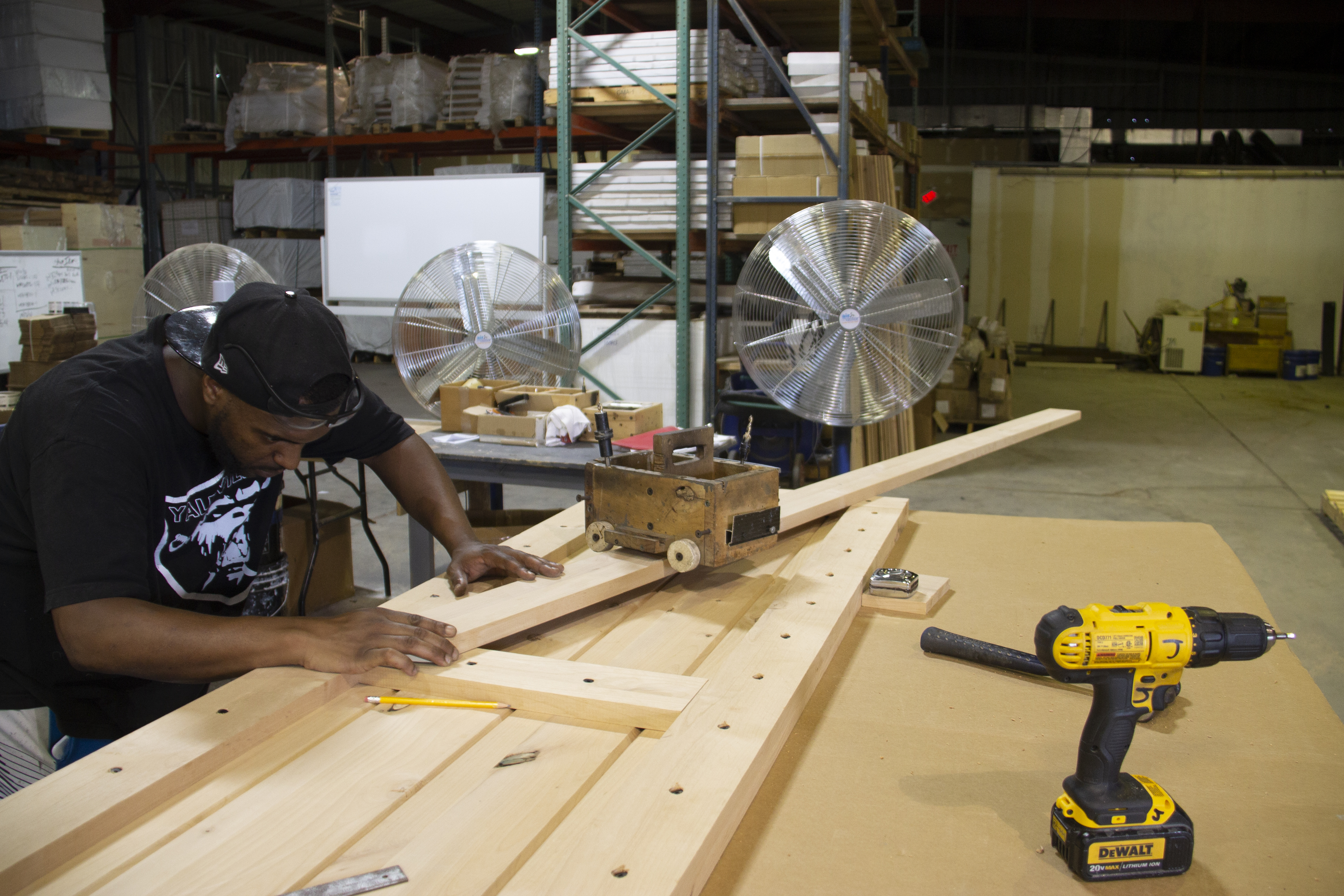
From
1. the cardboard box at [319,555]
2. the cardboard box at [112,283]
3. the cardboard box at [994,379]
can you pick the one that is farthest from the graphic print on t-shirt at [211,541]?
the cardboard box at [112,283]

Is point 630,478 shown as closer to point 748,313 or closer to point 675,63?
point 748,313

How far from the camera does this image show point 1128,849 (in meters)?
1.10

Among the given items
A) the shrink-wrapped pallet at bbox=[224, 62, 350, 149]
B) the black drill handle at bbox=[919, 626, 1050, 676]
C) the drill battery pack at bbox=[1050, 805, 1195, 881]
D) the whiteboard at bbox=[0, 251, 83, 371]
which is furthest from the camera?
the shrink-wrapped pallet at bbox=[224, 62, 350, 149]

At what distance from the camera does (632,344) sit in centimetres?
607

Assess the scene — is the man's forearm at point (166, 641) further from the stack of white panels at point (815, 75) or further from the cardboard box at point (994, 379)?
the cardboard box at point (994, 379)

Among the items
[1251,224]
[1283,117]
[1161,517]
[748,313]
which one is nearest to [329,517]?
[748,313]

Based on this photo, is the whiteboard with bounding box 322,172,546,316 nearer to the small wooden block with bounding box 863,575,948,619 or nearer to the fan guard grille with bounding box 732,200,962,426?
the fan guard grille with bounding box 732,200,962,426

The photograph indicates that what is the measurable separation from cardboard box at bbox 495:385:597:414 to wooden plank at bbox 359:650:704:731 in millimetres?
2384

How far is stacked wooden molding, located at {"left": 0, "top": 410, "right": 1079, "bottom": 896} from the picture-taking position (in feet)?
3.28

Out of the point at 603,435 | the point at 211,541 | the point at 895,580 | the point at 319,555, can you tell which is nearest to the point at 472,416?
the point at 319,555

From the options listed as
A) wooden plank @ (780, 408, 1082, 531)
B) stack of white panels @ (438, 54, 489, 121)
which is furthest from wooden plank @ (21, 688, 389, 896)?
stack of white panels @ (438, 54, 489, 121)

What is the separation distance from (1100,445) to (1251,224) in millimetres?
6891

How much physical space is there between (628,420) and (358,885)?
2.82 m

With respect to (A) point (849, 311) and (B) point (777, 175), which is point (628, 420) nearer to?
(A) point (849, 311)
